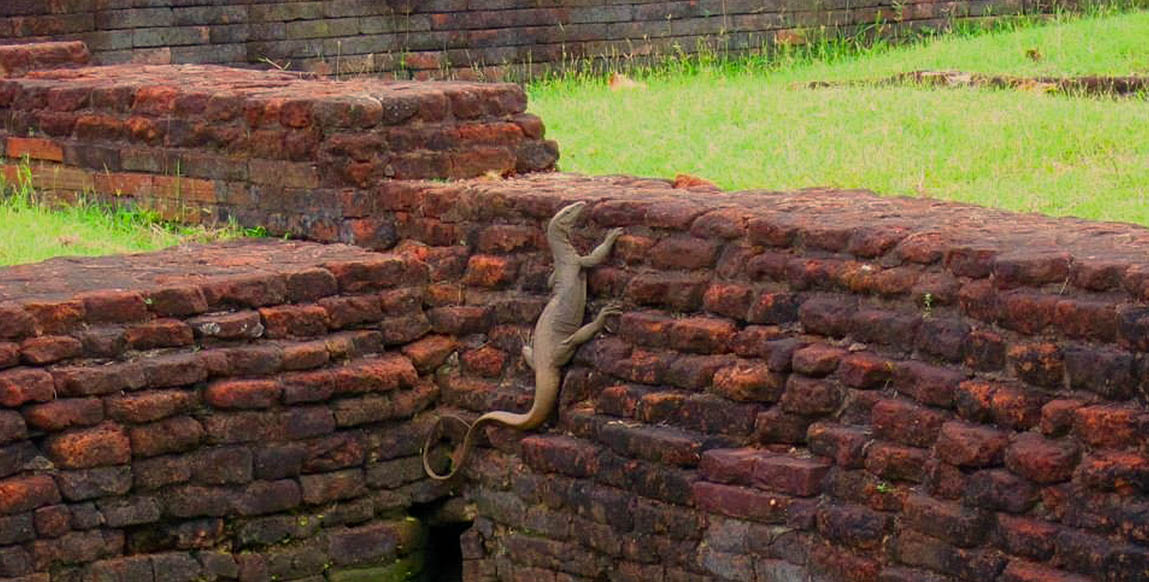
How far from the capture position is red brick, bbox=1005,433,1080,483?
4.59 m

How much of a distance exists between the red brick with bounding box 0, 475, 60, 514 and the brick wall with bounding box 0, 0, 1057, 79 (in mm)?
6333

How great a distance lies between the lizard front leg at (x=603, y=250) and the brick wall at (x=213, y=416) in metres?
0.79

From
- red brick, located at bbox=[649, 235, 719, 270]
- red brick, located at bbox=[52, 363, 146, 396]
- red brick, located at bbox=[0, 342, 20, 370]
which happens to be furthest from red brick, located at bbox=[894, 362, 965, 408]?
red brick, located at bbox=[0, 342, 20, 370]

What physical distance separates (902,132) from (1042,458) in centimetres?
461

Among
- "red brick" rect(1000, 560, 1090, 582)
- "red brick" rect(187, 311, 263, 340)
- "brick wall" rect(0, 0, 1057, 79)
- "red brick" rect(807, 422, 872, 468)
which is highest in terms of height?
"brick wall" rect(0, 0, 1057, 79)

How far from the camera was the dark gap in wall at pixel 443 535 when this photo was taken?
6.70m

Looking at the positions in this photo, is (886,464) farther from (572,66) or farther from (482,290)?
(572,66)

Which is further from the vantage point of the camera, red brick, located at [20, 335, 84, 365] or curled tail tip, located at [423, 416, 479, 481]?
curled tail tip, located at [423, 416, 479, 481]

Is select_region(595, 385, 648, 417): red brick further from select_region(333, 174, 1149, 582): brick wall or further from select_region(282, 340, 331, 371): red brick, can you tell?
select_region(282, 340, 331, 371): red brick

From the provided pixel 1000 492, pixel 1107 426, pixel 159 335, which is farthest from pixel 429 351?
A: pixel 1107 426

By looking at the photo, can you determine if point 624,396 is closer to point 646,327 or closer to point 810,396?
point 646,327

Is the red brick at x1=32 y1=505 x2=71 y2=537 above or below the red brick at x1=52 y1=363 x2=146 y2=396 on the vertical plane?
below

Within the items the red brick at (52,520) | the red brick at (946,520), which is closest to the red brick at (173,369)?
the red brick at (52,520)

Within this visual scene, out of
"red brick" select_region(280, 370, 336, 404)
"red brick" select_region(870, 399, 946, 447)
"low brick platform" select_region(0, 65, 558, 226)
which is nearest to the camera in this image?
"red brick" select_region(870, 399, 946, 447)
